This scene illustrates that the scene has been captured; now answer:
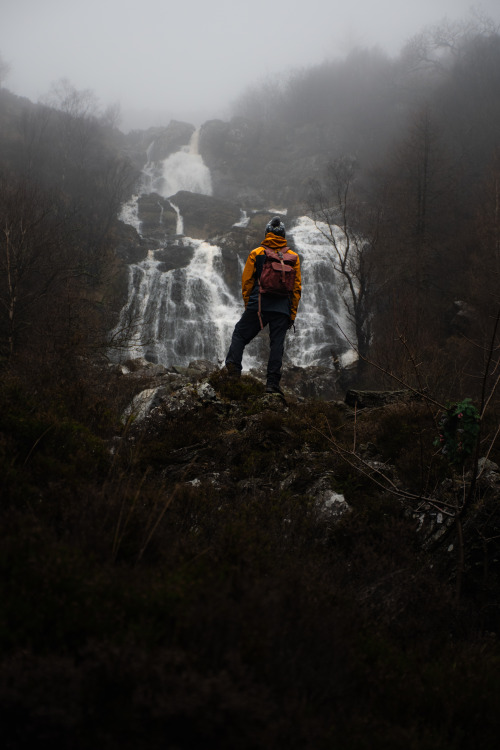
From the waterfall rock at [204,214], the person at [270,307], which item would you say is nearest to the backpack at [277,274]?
the person at [270,307]

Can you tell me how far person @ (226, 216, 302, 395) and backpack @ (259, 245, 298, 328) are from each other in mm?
61

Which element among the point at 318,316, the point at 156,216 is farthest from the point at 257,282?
the point at 156,216

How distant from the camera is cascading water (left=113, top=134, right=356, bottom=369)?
19828 mm

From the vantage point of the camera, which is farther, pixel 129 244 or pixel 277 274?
pixel 129 244

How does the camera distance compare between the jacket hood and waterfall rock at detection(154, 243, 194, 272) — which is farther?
waterfall rock at detection(154, 243, 194, 272)

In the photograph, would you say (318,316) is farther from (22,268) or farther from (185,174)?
(185,174)

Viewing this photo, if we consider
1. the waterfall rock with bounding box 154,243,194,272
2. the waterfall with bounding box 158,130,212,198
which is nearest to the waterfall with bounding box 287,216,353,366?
the waterfall rock with bounding box 154,243,194,272

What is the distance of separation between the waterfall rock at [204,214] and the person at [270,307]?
3026 cm

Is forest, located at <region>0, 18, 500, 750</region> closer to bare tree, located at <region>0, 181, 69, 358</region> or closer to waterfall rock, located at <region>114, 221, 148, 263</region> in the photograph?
bare tree, located at <region>0, 181, 69, 358</region>

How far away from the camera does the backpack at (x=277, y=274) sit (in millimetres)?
4957

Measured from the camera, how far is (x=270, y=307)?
512 centimetres

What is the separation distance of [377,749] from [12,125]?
4756cm

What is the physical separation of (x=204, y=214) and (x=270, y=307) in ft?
113

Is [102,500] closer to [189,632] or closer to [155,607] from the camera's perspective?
[155,607]
